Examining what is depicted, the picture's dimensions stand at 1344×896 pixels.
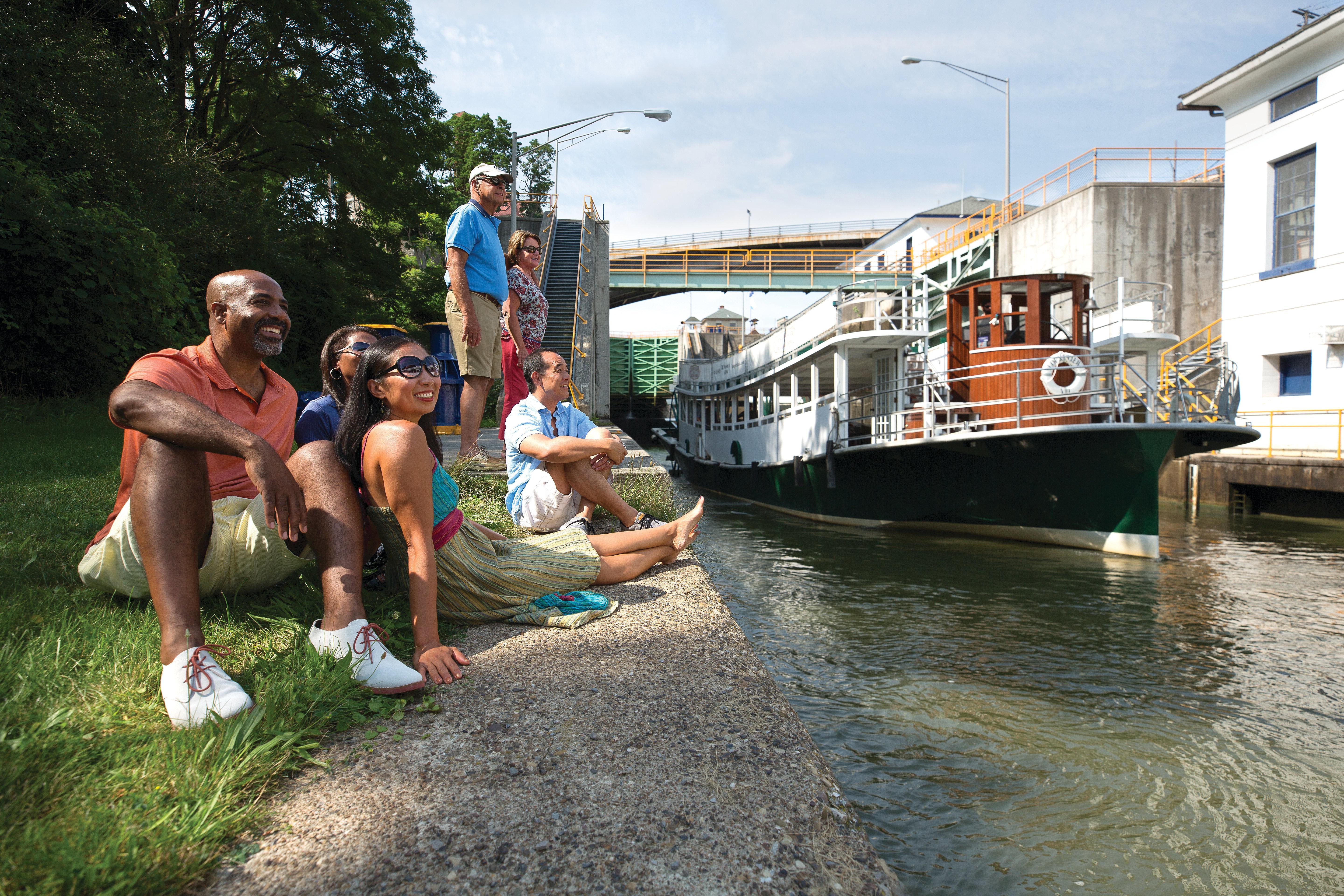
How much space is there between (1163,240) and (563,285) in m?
17.1

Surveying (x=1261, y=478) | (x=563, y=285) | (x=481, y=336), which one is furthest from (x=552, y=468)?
(x=563, y=285)

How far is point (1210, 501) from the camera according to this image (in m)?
15.0

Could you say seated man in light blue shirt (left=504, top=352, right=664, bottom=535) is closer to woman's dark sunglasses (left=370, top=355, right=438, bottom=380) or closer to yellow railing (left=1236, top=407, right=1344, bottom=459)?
woman's dark sunglasses (left=370, top=355, right=438, bottom=380)

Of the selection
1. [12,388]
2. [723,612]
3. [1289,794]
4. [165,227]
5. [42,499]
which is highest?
[165,227]

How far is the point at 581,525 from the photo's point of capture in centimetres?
398

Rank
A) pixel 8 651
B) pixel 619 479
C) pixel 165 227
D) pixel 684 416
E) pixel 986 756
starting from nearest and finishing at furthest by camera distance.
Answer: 1. pixel 8 651
2. pixel 986 756
3. pixel 619 479
4. pixel 165 227
5. pixel 684 416

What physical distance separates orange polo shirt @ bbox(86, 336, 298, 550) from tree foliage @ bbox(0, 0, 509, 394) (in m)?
7.86

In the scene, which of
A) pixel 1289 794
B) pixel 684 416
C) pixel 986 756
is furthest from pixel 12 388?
pixel 684 416

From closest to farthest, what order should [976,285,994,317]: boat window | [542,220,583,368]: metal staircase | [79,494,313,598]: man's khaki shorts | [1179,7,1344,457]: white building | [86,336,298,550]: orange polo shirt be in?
[86,336,298,550]: orange polo shirt, [79,494,313,598]: man's khaki shorts, [976,285,994,317]: boat window, [1179,7,1344,457]: white building, [542,220,583,368]: metal staircase

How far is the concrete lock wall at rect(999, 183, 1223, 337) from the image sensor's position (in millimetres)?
21750

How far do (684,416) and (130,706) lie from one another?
23.3 meters

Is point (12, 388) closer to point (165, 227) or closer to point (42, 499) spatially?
point (165, 227)

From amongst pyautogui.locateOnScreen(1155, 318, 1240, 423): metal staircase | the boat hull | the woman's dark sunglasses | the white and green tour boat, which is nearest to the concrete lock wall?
pyautogui.locateOnScreen(1155, 318, 1240, 423): metal staircase

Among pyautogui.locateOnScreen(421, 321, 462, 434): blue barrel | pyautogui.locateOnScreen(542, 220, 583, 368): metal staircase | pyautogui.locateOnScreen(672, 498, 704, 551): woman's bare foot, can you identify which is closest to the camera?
pyautogui.locateOnScreen(672, 498, 704, 551): woman's bare foot
